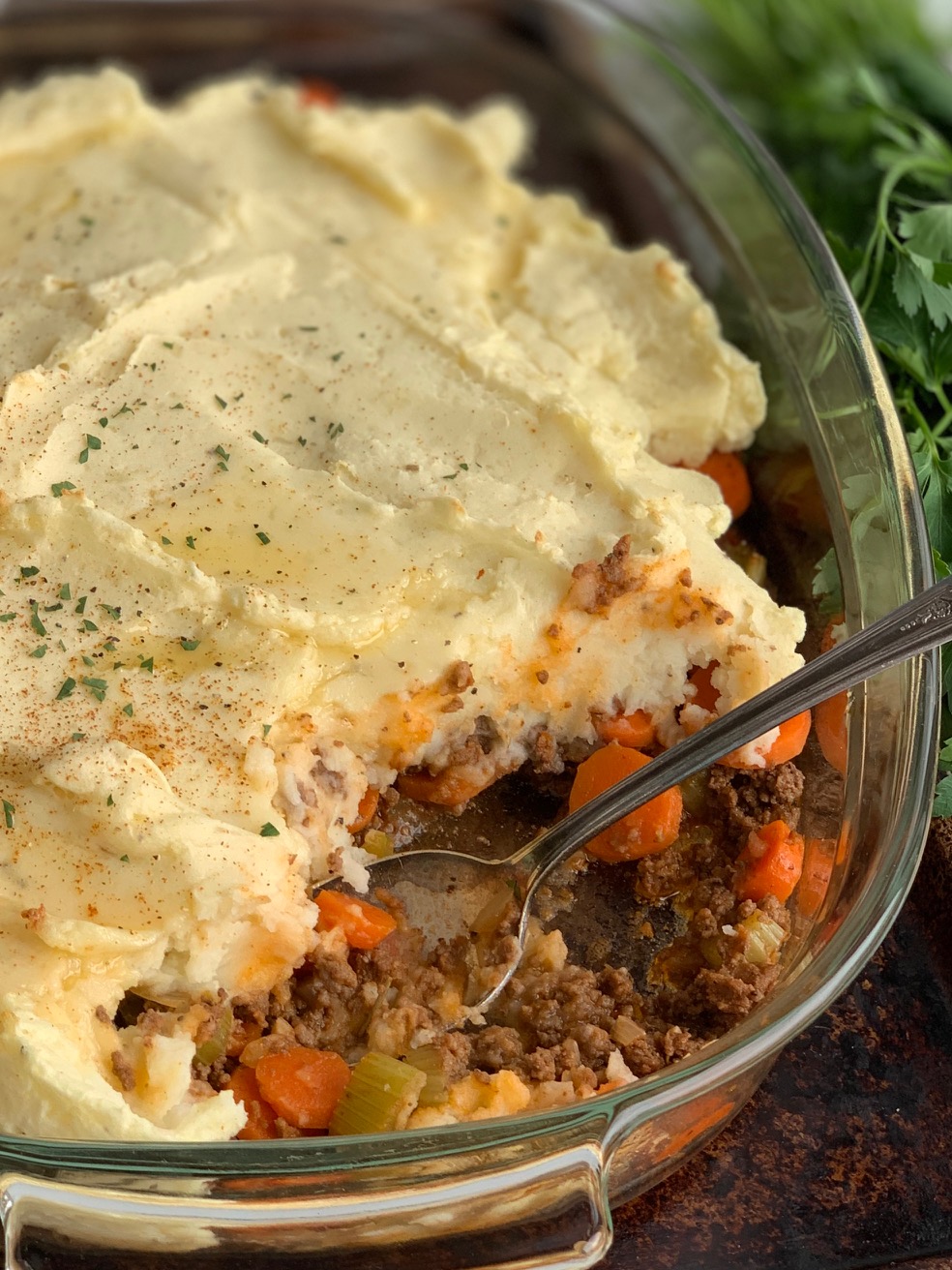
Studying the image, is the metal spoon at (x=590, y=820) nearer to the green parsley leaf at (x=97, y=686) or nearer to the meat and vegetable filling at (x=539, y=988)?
the meat and vegetable filling at (x=539, y=988)

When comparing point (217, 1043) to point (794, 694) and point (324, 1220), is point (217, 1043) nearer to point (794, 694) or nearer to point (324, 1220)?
point (324, 1220)

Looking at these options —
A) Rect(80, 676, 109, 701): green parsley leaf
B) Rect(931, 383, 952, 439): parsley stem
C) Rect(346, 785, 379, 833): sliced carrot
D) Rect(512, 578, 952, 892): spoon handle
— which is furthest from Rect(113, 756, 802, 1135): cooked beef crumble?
Rect(931, 383, 952, 439): parsley stem

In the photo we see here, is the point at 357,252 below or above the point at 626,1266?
above

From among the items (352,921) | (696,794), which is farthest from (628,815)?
(352,921)

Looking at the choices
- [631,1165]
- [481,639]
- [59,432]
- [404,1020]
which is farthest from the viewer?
[59,432]

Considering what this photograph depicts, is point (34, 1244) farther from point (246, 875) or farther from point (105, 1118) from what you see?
point (246, 875)

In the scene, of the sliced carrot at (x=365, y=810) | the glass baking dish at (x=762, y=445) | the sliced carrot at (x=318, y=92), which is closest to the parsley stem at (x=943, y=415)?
the glass baking dish at (x=762, y=445)

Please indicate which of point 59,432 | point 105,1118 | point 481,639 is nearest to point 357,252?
point 59,432
